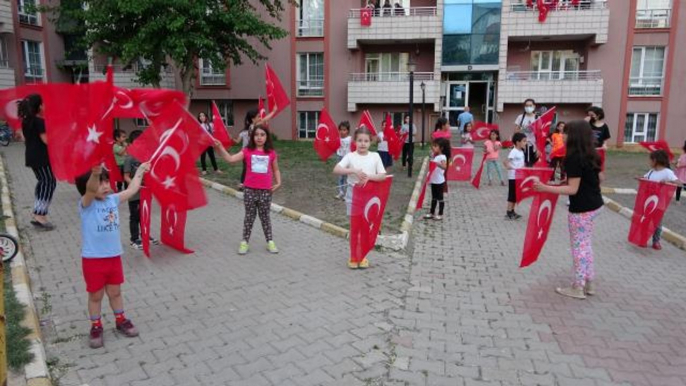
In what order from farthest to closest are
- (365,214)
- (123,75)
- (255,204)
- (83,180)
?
(123,75)
(255,204)
(365,214)
(83,180)

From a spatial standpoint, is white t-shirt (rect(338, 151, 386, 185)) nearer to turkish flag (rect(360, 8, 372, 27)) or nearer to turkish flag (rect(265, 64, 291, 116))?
turkish flag (rect(265, 64, 291, 116))

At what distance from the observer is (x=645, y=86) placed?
82.6 ft

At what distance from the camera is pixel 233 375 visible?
3.64 meters

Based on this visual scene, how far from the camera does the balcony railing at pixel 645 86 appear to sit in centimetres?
2505

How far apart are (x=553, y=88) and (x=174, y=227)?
23.1 meters

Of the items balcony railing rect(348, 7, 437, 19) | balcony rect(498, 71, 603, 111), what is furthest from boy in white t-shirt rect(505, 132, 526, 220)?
balcony railing rect(348, 7, 437, 19)

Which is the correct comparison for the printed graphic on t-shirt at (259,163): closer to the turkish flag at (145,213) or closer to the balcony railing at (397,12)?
the turkish flag at (145,213)

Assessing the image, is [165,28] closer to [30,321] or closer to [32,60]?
[32,60]

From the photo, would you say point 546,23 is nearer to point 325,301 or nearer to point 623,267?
Result: point 623,267

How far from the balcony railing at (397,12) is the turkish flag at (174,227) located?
22470 millimetres

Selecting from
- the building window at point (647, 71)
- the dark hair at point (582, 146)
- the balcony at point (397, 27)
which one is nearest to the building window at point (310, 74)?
the balcony at point (397, 27)

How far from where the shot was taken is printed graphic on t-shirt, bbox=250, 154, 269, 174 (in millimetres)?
6430

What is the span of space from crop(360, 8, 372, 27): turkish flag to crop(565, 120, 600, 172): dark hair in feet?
73.3

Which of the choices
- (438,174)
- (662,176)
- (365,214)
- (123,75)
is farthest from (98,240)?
(123,75)
